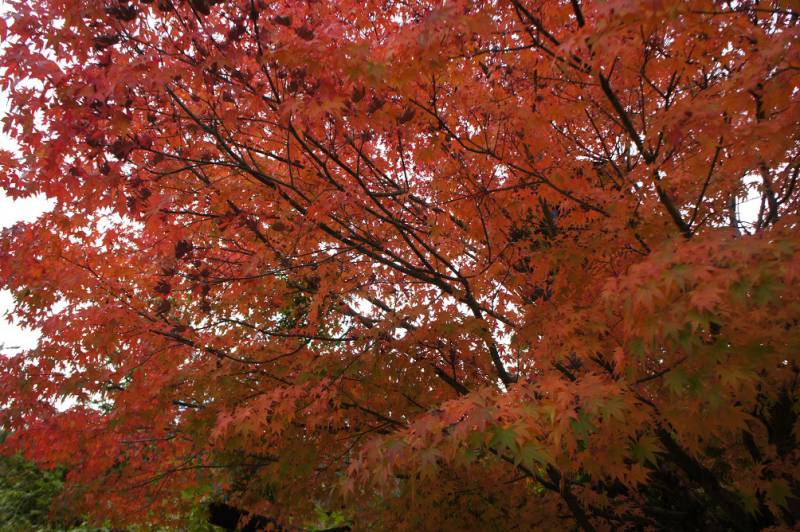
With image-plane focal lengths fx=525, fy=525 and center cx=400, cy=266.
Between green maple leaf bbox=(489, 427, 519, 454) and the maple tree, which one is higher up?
the maple tree

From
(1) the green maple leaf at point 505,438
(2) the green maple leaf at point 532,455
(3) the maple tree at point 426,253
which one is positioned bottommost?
(2) the green maple leaf at point 532,455

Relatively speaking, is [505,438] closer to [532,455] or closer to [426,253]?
[532,455]

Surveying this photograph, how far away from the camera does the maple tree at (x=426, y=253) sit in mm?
2418

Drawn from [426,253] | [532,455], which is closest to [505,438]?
[532,455]

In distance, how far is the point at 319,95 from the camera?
2965 mm

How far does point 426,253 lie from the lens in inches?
187

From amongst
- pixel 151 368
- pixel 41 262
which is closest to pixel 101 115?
pixel 41 262

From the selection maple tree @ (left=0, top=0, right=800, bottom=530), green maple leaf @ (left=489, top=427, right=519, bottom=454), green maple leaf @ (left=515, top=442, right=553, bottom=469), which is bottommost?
green maple leaf @ (left=515, top=442, right=553, bottom=469)

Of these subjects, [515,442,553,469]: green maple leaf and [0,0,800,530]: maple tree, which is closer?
[515,442,553,469]: green maple leaf

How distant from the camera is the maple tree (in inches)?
95.2

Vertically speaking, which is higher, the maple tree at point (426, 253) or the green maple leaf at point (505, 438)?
the maple tree at point (426, 253)

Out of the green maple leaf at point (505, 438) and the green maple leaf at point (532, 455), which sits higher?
the green maple leaf at point (505, 438)

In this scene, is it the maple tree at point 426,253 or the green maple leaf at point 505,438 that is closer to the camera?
the green maple leaf at point 505,438

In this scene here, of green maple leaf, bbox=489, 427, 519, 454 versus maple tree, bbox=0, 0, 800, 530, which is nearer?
green maple leaf, bbox=489, 427, 519, 454
